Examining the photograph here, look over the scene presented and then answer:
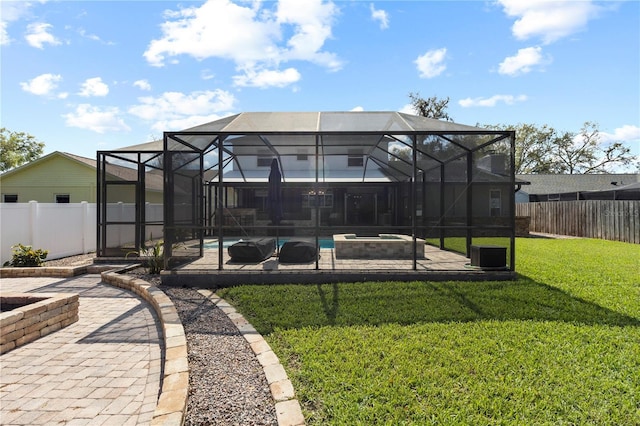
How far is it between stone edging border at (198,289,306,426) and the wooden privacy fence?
14.5m

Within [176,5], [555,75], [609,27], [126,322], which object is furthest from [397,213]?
[126,322]

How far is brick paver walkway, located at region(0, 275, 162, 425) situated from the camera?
2484mm

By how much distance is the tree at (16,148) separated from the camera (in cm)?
3053

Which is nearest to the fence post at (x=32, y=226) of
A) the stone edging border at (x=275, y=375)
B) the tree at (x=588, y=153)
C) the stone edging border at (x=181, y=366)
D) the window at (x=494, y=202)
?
the stone edging border at (x=181, y=366)

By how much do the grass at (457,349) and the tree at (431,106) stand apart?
A: 1121 inches

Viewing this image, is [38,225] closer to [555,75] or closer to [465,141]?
[465,141]

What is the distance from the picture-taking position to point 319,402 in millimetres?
2379

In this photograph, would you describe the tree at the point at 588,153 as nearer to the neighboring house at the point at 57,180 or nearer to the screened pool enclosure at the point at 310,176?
the screened pool enclosure at the point at 310,176

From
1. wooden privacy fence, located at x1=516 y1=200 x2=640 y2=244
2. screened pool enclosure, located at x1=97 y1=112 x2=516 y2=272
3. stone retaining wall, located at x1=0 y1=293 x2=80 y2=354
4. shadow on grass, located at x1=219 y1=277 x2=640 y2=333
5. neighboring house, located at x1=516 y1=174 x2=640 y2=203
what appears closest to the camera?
stone retaining wall, located at x1=0 y1=293 x2=80 y2=354

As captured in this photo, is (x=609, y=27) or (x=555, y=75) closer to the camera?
(x=609, y=27)

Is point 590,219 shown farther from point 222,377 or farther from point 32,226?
point 32,226

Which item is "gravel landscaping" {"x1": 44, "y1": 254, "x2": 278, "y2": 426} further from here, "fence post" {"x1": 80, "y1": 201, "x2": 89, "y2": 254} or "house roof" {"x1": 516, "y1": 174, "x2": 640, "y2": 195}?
"house roof" {"x1": 516, "y1": 174, "x2": 640, "y2": 195}

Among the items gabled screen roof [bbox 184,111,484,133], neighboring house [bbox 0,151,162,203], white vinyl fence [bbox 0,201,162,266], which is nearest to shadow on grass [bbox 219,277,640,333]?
gabled screen roof [bbox 184,111,484,133]

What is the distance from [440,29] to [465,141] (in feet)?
10.8
